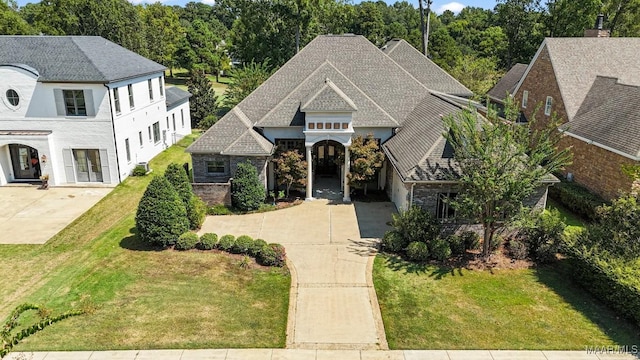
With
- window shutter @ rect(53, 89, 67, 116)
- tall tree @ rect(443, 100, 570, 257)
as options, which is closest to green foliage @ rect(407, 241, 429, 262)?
tall tree @ rect(443, 100, 570, 257)

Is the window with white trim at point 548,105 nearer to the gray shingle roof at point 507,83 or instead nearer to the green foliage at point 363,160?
the gray shingle roof at point 507,83

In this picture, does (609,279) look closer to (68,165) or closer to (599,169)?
(599,169)

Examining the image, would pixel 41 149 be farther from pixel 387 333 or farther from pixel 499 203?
pixel 499 203

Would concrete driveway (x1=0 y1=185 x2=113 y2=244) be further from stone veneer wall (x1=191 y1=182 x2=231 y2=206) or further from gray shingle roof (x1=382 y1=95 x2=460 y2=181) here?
gray shingle roof (x1=382 y1=95 x2=460 y2=181)

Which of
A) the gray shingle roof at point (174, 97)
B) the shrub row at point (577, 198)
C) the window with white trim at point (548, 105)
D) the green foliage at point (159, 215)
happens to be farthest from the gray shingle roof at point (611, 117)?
the gray shingle roof at point (174, 97)

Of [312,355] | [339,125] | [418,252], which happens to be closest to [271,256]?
[312,355]

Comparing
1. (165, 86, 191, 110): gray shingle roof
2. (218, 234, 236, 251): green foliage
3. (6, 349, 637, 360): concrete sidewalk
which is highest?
(165, 86, 191, 110): gray shingle roof
